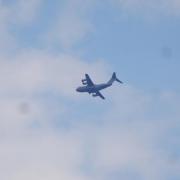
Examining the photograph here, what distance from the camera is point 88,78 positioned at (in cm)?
18088

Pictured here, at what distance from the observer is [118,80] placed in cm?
18975

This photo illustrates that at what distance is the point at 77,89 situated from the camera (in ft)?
598

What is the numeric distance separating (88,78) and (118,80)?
12594 millimetres

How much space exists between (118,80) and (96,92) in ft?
35.2

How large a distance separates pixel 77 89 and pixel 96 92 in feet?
18.1

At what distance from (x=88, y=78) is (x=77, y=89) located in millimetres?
4611

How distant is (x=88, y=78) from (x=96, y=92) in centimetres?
476

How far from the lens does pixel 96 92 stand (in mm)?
182125
